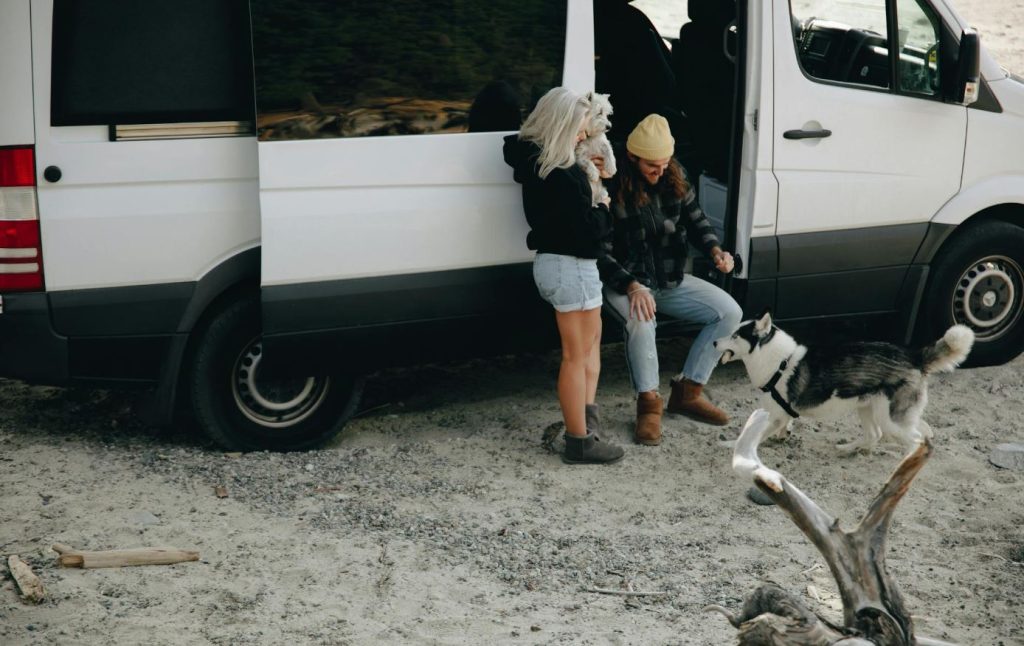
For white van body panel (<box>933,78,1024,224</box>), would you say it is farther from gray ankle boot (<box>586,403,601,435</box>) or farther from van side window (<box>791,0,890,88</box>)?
gray ankle boot (<box>586,403,601,435</box>)

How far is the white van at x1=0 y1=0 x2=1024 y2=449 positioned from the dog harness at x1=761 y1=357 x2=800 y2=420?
62 cm

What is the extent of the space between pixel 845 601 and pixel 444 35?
315 centimetres

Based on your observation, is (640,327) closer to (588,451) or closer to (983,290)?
(588,451)

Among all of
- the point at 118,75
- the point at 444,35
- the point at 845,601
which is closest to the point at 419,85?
the point at 444,35

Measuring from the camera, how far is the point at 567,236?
575 cm

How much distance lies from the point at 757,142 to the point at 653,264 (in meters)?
0.81

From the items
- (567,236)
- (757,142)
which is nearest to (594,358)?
(567,236)

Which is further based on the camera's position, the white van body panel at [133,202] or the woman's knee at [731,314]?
the woman's knee at [731,314]

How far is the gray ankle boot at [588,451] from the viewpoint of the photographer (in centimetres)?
605

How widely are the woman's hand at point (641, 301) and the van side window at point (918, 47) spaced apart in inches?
74.5

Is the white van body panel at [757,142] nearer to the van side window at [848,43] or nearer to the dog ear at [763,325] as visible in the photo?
the van side window at [848,43]

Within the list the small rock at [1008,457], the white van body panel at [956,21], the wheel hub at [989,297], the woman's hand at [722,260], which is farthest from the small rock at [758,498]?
the white van body panel at [956,21]

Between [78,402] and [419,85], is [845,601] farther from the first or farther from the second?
[78,402]

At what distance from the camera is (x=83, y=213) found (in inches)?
213
